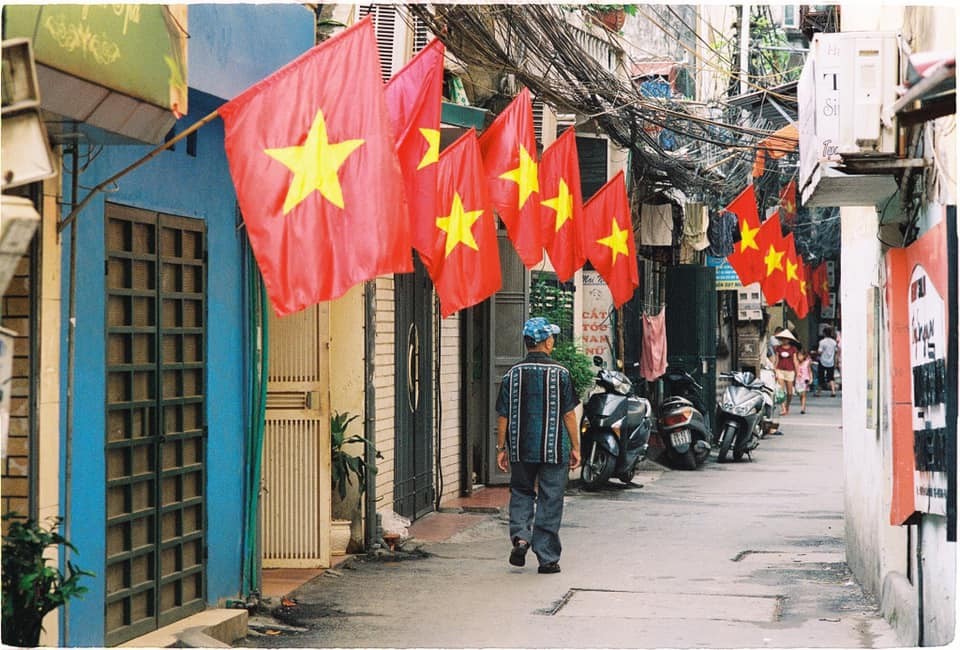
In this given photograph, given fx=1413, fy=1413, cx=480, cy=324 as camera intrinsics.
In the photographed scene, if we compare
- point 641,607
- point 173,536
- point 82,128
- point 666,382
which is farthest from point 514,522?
point 666,382

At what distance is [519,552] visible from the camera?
11.0m

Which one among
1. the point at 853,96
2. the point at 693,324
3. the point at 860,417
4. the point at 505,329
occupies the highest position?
the point at 853,96

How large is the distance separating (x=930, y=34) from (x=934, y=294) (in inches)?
49.8

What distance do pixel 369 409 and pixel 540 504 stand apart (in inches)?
74.6

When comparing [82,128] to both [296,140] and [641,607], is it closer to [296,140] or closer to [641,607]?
[296,140]

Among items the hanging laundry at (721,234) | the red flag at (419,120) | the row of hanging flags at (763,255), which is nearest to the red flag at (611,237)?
the row of hanging flags at (763,255)

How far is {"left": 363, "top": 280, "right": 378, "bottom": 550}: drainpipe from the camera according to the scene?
11680 millimetres

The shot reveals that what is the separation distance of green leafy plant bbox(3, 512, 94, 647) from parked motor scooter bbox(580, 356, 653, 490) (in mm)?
10879

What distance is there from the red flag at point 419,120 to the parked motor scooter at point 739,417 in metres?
12.2

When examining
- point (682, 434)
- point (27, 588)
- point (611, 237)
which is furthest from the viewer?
point (682, 434)

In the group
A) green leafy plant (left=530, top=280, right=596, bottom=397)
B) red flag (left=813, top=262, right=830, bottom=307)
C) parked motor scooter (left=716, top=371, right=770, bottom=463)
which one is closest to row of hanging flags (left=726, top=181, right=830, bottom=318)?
green leafy plant (left=530, top=280, right=596, bottom=397)

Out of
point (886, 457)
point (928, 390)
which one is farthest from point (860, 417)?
point (928, 390)

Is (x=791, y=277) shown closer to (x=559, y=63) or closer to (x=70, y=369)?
(x=559, y=63)

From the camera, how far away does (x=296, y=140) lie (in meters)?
6.56
